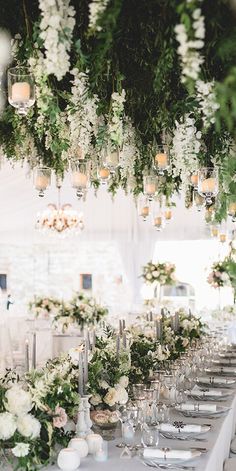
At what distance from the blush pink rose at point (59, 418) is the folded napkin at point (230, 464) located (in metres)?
1.36

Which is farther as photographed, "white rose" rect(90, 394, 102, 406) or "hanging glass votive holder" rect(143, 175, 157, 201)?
"hanging glass votive holder" rect(143, 175, 157, 201)

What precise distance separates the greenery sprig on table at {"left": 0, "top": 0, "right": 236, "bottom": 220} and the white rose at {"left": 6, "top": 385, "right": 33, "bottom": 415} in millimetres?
1281

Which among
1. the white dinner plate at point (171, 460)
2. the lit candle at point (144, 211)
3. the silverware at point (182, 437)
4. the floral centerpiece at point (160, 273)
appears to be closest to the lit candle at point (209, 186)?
the silverware at point (182, 437)

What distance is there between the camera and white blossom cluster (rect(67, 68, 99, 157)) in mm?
3465

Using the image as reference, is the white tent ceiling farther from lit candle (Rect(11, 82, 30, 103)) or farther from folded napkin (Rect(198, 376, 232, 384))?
lit candle (Rect(11, 82, 30, 103))

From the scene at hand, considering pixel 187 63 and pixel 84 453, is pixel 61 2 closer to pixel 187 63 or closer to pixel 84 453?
pixel 187 63

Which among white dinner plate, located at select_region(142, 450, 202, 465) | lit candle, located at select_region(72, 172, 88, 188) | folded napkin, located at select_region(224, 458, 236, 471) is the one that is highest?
lit candle, located at select_region(72, 172, 88, 188)

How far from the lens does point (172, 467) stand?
261 centimetres

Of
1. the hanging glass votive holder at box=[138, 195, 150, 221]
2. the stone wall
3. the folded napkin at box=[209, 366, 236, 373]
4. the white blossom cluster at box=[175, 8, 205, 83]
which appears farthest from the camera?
the stone wall

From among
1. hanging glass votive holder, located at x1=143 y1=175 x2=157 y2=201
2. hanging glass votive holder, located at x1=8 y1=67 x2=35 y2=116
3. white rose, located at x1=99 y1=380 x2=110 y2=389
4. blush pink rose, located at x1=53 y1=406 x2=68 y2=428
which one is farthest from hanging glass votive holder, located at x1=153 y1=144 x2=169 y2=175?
blush pink rose, located at x1=53 y1=406 x2=68 y2=428

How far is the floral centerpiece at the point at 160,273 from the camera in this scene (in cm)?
1087

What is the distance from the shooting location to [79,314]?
9.17 metres

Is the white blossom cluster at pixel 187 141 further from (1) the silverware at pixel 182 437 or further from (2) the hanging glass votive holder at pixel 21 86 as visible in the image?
(1) the silverware at pixel 182 437

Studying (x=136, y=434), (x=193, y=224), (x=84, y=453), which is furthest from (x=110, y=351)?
(x=193, y=224)
